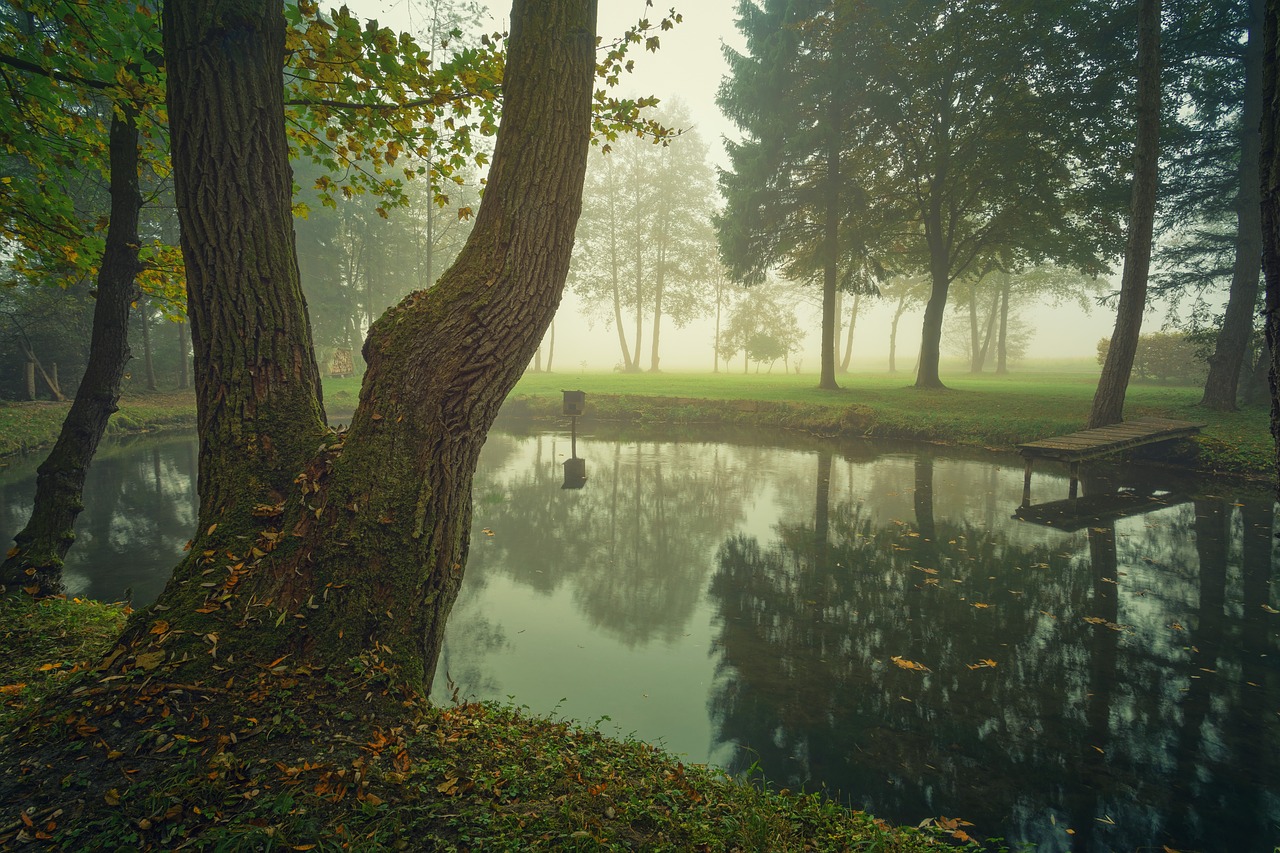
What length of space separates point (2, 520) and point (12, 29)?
7.59 meters

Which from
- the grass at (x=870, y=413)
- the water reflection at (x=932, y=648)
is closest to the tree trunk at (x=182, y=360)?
the grass at (x=870, y=413)

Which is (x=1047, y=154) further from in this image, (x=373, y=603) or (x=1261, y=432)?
(x=373, y=603)

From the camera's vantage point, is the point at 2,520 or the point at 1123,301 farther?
the point at 1123,301

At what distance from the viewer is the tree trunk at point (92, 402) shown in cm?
484

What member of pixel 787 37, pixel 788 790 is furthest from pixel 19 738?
pixel 787 37

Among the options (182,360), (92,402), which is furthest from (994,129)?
(182,360)

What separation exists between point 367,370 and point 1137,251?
617 inches

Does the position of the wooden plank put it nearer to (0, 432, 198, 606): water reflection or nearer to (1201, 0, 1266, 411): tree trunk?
(1201, 0, 1266, 411): tree trunk

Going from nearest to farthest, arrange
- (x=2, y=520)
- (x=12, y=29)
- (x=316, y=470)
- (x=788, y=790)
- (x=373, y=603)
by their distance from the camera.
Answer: (x=373, y=603), (x=316, y=470), (x=788, y=790), (x=12, y=29), (x=2, y=520)

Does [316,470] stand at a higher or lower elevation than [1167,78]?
lower

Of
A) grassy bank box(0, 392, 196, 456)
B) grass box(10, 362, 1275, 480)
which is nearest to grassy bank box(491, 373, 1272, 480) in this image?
grass box(10, 362, 1275, 480)

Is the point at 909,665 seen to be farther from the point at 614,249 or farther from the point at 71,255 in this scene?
the point at 614,249

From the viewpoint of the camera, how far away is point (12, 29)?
4.19 m

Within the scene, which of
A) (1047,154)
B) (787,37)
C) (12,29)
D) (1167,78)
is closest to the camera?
(12,29)
